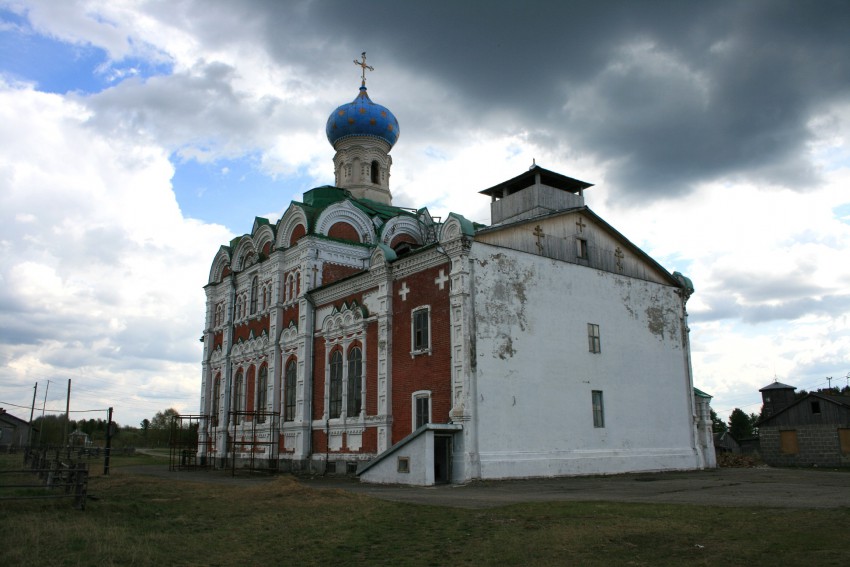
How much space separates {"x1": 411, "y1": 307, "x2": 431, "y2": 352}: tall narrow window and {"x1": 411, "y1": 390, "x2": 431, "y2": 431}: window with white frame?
1.38m

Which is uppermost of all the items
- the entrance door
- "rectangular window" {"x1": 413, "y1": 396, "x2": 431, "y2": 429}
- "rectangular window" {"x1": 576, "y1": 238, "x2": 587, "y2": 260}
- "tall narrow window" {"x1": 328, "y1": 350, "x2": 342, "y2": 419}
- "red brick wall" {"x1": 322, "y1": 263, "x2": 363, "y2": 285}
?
"red brick wall" {"x1": 322, "y1": 263, "x2": 363, "y2": 285}

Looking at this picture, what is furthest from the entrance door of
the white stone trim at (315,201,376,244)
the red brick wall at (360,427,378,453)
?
the white stone trim at (315,201,376,244)

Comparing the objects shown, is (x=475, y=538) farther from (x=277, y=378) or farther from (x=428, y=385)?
(x=277, y=378)

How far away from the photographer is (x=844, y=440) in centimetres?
3647

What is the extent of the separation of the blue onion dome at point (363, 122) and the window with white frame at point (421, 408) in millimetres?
17033

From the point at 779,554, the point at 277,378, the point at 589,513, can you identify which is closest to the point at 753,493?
the point at 589,513

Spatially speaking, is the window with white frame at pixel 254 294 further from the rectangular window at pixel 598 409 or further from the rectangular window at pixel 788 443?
the rectangular window at pixel 788 443

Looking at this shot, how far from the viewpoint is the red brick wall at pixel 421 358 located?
810 inches

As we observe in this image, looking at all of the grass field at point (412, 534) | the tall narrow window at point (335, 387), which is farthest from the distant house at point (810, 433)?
the grass field at point (412, 534)

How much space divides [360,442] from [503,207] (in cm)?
987

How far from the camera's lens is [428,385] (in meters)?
21.1

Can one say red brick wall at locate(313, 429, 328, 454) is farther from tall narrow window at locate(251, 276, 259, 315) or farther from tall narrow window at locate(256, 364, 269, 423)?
tall narrow window at locate(251, 276, 259, 315)

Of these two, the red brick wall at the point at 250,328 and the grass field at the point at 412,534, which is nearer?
the grass field at the point at 412,534

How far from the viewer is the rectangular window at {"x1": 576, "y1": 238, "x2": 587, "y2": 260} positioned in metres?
Answer: 23.7
